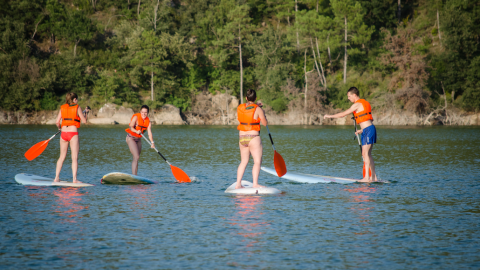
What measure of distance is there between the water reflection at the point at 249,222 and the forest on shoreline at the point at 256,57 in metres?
48.7

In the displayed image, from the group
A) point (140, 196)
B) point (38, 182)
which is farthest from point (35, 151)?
point (140, 196)

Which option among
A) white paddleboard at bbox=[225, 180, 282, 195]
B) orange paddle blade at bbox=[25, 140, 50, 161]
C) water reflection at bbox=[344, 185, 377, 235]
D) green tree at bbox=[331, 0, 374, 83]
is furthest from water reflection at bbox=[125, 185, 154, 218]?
green tree at bbox=[331, 0, 374, 83]

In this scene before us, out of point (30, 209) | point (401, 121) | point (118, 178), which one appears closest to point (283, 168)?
point (118, 178)

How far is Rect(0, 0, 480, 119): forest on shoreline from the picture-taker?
185 ft

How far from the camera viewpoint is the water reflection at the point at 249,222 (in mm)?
6418

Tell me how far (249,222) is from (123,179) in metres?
5.06

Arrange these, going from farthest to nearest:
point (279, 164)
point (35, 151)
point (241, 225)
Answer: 1. point (35, 151)
2. point (279, 164)
3. point (241, 225)

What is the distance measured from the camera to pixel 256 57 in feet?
203

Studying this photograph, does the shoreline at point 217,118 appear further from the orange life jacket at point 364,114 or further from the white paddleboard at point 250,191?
the white paddleboard at point 250,191

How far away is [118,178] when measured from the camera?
11.4m

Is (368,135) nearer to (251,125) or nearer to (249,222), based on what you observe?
(251,125)

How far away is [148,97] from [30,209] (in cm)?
5686

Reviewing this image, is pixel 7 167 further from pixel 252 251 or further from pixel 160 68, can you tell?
pixel 160 68

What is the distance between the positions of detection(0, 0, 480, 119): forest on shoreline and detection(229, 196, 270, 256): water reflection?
48708 millimetres
